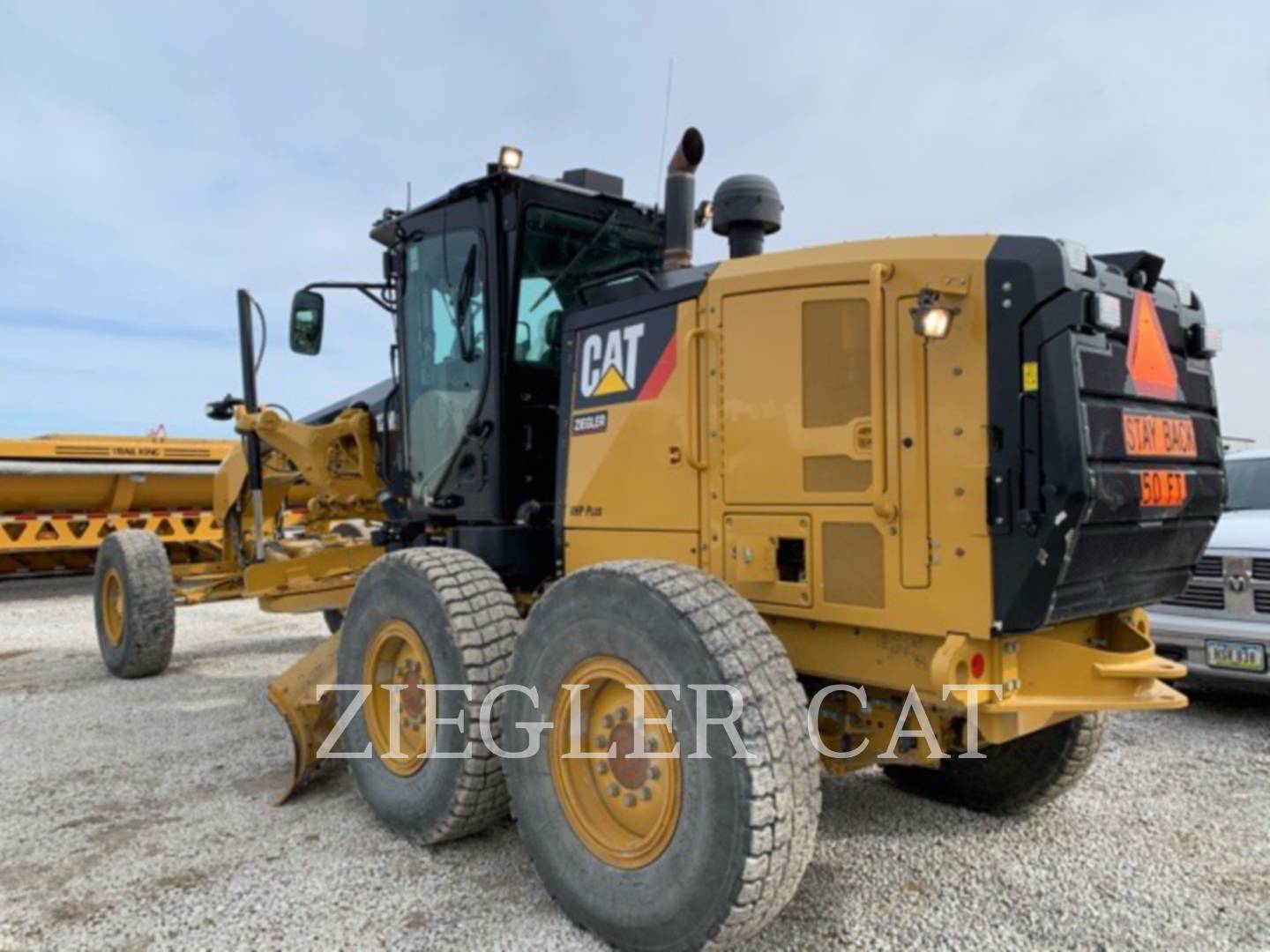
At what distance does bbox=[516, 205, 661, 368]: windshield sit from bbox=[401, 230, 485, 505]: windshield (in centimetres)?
21

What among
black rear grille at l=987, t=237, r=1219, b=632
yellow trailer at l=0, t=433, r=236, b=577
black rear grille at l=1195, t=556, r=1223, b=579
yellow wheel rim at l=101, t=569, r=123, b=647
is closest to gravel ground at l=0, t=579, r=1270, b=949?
black rear grille at l=1195, t=556, r=1223, b=579

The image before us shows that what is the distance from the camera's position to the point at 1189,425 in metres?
3.12

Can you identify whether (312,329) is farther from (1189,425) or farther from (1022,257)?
(1189,425)

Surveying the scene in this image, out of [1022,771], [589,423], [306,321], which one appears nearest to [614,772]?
[589,423]

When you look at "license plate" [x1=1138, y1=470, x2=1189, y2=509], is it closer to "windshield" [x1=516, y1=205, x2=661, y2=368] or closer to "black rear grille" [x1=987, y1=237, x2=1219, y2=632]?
"black rear grille" [x1=987, y1=237, x2=1219, y2=632]

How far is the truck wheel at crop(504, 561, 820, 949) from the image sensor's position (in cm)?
249

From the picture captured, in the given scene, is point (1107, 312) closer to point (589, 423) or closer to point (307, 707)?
point (589, 423)

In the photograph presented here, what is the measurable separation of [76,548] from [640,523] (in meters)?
11.3

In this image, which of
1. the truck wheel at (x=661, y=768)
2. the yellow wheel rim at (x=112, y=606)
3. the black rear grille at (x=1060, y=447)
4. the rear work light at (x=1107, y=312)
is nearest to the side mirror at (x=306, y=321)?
the truck wheel at (x=661, y=768)

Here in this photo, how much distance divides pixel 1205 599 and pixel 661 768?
14.5ft

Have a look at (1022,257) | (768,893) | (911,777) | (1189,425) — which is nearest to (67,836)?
(768,893)

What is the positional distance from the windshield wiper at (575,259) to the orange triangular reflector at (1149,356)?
8.54 ft

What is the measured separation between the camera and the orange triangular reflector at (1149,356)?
9.34ft

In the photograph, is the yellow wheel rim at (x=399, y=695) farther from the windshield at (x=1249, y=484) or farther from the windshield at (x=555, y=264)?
the windshield at (x=1249, y=484)
